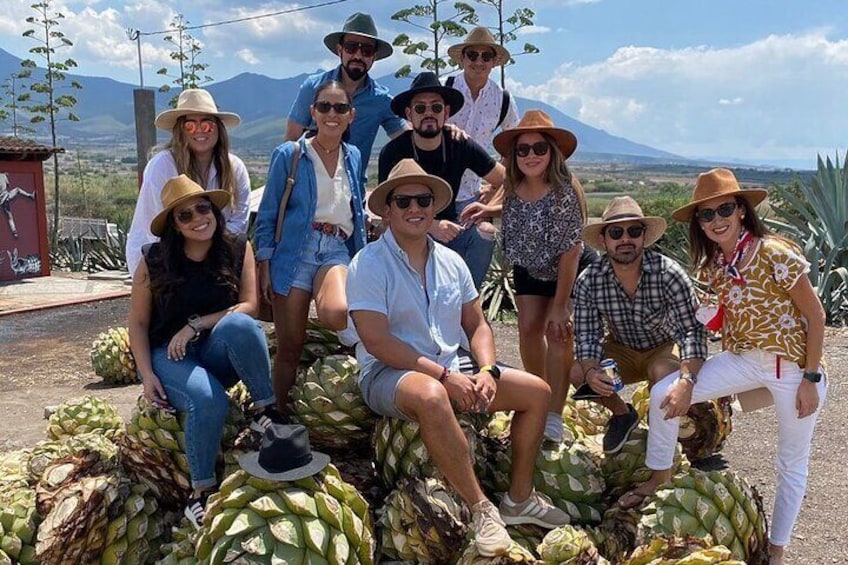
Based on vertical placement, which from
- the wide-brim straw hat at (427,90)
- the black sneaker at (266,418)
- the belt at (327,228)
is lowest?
the black sneaker at (266,418)

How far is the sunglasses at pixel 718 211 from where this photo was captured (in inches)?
154

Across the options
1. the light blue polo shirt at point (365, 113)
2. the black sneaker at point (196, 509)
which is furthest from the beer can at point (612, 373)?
the black sneaker at point (196, 509)

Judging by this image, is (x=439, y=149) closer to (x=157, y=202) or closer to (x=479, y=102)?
(x=479, y=102)

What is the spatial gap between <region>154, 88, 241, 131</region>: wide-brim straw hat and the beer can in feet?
8.10

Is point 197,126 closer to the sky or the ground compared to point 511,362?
closer to the sky

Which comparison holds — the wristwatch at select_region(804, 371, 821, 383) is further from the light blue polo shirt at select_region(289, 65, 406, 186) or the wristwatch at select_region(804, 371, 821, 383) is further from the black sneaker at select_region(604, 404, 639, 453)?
the light blue polo shirt at select_region(289, 65, 406, 186)

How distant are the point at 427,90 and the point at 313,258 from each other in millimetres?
1226

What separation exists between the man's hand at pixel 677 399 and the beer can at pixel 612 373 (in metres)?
0.38

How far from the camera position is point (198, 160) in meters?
4.51

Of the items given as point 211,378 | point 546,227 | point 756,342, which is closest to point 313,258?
point 211,378

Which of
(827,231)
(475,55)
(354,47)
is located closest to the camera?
(354,47)

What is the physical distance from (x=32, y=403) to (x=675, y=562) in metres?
6.27

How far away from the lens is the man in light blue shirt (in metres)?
5.09

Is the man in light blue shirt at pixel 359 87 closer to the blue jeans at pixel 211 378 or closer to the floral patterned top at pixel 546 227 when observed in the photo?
the floral patterned top at pixel 546 227
